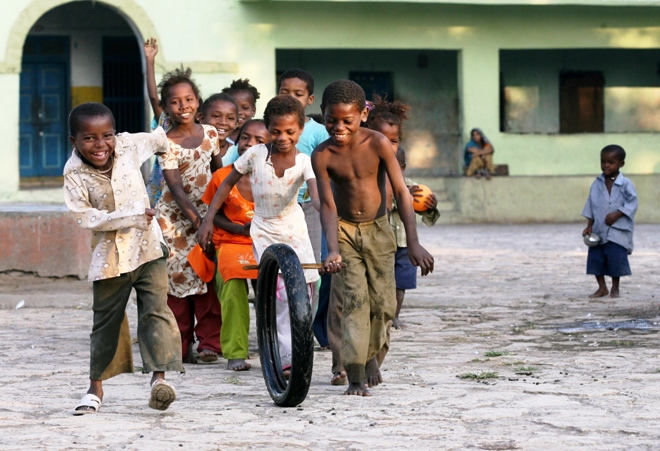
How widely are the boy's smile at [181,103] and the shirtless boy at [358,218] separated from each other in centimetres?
113

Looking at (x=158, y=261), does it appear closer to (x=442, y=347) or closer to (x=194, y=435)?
(x=194, y=435)

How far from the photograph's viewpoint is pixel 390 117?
652 cm

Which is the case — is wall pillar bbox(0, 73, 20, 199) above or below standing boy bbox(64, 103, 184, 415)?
above

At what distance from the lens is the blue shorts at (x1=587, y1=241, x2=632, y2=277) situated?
362 inches

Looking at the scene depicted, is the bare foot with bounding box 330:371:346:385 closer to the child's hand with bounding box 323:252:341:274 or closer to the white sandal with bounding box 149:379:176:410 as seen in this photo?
the child's hand with bounding box 323:252:341:274

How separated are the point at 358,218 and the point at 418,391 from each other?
2.78 feet

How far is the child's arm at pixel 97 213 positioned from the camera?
15.2 feet

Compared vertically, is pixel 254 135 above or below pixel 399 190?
above

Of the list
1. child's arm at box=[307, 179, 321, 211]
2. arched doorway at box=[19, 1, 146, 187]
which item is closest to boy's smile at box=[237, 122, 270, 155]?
child's arm at box=[307, 179, 321, 211]

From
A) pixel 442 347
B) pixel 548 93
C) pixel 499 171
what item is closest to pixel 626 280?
pixel 442 347

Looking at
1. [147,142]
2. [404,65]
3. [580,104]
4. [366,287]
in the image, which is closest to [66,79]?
[404,65]

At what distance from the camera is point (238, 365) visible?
19.4 ft

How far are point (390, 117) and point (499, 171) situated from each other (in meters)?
13.3

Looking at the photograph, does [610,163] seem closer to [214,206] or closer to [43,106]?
[214,206]
